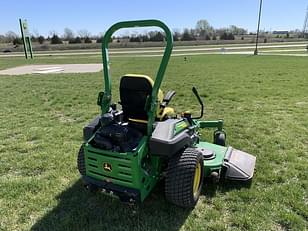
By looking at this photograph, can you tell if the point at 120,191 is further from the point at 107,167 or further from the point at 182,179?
the point at 182,179

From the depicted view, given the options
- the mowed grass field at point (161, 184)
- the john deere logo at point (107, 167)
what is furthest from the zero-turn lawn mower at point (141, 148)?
the mowed grass field at point (161, 184)

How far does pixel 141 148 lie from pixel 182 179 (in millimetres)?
486

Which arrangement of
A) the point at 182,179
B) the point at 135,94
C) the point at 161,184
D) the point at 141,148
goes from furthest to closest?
1. the point at 161,184
2. the point at 135,94
3. the point at 182,179
4. the point at 141,148

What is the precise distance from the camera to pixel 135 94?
2.79 metres

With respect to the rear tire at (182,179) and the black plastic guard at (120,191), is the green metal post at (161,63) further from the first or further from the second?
the black plastic guard at (120,191)

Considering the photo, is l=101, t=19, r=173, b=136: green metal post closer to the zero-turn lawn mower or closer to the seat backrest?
the zero-turn lawn mower

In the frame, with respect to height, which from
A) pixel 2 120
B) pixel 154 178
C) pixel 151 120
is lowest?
pixel 2 120

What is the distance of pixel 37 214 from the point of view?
274cm

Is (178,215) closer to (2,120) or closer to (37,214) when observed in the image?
(37,214)

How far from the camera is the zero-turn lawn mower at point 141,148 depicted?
2426 mm

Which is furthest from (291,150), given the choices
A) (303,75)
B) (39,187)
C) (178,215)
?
(303,75)

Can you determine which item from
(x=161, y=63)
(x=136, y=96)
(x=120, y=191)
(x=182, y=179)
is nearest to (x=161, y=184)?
(x=182, y=179)

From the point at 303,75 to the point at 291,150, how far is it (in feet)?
27.0

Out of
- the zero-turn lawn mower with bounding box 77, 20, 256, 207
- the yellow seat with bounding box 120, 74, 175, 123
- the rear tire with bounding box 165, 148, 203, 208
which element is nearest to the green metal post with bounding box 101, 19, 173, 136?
the zero-turn lawn mower with bounding box 77, 20, 256, 207
